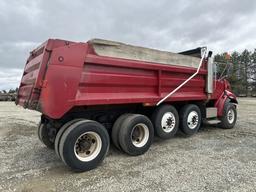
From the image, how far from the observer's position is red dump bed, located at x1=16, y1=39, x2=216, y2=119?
12.5 feet

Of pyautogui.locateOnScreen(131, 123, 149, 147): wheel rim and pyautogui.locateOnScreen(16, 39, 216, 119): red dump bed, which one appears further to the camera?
pyautogui.locateOnScreen(131, 123, 149, 147): wheel rim

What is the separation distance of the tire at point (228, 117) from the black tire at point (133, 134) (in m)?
3.52

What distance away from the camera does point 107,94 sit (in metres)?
4.53

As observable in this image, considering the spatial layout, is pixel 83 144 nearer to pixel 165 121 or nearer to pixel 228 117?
pixel 165 121

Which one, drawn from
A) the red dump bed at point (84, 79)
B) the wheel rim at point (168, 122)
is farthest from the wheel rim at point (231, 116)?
the red dump bed at point (84, 79)

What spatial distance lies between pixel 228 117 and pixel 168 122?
2.98 m

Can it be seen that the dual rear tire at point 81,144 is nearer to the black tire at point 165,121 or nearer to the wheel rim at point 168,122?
the black tire at point 165,121

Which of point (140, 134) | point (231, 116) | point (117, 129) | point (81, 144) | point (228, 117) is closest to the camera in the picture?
point (81, 144)

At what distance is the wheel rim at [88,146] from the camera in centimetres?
403

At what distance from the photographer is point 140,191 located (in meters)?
3.16

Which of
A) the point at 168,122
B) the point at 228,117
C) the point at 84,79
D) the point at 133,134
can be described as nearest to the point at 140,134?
the point at 133,134

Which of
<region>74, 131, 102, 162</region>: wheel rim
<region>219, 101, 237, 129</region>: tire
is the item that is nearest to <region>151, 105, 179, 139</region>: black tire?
<region>74, 131, 102, 162</region>: wheel rim

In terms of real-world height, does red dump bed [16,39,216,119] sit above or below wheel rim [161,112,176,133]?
above

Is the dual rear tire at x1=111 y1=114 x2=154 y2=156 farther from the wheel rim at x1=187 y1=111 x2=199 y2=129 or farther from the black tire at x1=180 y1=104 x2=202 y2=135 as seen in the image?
the wheel rim at x1=187 y1=111 x2=199 y2=129
